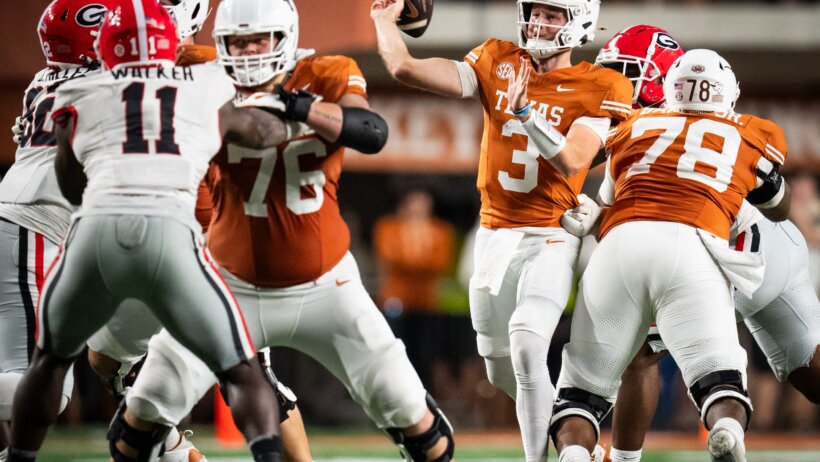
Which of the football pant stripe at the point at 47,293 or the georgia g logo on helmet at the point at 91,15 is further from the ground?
the georgia g logo on helmet at the point at 91,15

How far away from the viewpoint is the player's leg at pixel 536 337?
4.69m

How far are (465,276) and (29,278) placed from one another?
20.1ft

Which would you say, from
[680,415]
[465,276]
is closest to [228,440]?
[465,276]

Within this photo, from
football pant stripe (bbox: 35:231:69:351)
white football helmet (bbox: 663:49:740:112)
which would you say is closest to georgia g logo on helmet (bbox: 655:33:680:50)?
white football helmet (bbox: 663:49:740:112)

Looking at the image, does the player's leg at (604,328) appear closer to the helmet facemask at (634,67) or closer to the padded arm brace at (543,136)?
the padded arm brace at (543,136)

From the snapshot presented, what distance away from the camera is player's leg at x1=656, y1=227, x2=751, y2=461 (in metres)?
4.41

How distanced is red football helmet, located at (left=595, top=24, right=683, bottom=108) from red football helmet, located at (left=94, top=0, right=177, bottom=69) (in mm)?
2222

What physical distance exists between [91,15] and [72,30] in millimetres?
108

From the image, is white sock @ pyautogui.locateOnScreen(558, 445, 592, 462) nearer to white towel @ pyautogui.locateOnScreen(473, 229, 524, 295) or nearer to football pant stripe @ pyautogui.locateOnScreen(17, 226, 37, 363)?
white towel @ pyautogui.locateOnScreen(473, 229, 524, 295)

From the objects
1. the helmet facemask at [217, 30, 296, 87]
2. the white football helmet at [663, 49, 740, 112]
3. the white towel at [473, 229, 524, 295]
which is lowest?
the white towel at [473, 229, 524, 295]

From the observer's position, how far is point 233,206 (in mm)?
4246

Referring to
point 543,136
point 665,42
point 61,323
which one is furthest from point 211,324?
point 665,42

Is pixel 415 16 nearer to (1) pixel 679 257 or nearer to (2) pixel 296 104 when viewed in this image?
(2) pixel 296 104

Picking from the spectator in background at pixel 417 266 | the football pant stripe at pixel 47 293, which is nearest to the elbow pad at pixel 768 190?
the football pant stripe at pixel 47 293
